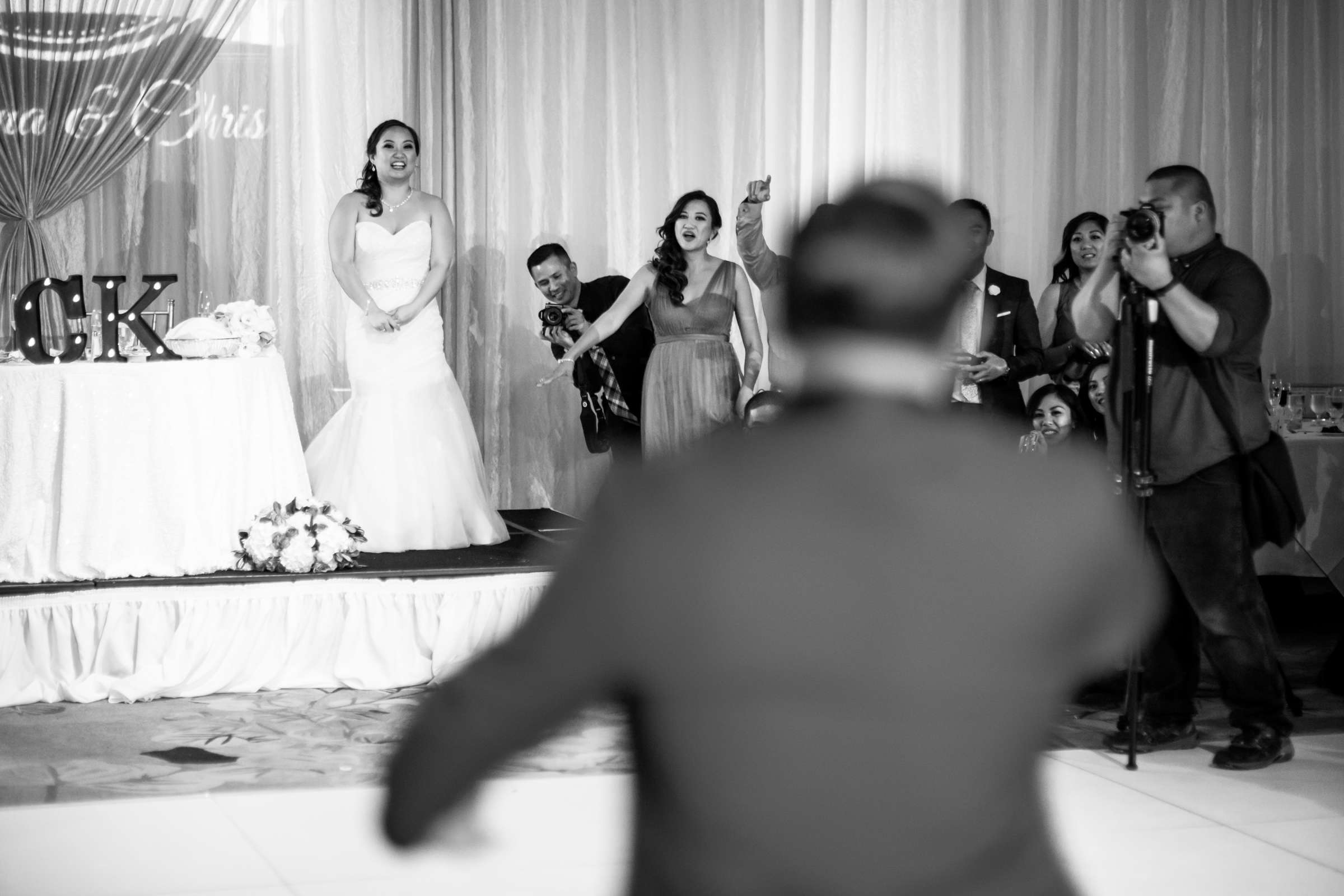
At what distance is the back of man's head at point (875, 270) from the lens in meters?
1.17

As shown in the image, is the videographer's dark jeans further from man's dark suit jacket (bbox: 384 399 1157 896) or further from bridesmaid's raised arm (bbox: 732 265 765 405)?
man's dark suit jacket (bbox: 384 399 1157 896)

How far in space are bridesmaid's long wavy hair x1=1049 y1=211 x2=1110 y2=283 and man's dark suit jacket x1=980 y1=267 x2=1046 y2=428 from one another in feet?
1.94

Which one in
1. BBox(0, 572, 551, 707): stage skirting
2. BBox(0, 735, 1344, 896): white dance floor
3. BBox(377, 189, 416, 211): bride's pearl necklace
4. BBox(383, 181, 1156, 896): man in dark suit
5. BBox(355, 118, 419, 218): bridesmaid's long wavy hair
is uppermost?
BBox(355, 118, 419, 218): bridesmaid's long wavy hair

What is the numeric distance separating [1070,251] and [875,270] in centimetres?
526

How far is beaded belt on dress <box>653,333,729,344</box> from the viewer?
5.98 metres

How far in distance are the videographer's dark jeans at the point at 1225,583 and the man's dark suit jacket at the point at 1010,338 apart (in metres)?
1.34

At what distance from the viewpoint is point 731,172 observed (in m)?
8.52

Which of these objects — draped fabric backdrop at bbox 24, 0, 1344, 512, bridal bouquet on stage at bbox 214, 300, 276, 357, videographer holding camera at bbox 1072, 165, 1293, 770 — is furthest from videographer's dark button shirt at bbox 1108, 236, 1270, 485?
draped fabric backdrop at bbox 24, 0, 1344, 512

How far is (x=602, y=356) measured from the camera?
6723mm

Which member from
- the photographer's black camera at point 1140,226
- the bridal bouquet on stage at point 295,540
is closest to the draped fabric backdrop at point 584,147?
the bridal bouquet on stage at point 295,540

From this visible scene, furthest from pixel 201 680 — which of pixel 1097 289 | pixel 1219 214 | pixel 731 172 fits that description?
pixel 1219 214

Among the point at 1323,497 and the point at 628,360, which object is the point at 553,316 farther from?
the point at 1323,497

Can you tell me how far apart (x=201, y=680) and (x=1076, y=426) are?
10.5 ft

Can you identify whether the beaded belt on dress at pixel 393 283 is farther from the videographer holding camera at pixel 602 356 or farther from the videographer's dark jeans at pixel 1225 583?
the videographer's dark jeans at pixel 1225 583
